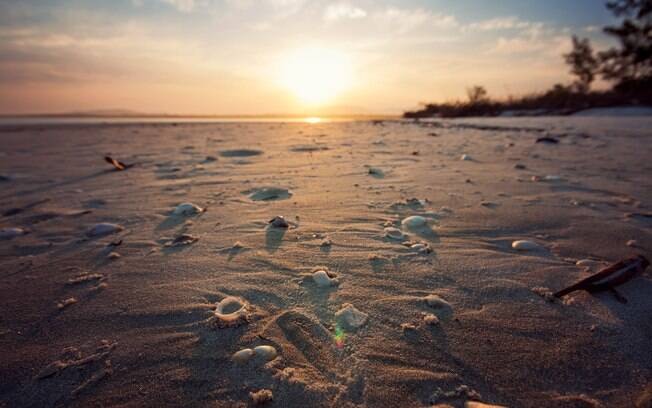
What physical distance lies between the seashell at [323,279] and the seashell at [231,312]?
1.14 feet

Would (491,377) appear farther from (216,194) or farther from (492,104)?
(492,104)

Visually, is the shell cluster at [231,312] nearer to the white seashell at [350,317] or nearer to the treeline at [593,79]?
the white seashell at [350,317]

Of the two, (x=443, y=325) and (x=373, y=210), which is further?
(x=373, y=210)

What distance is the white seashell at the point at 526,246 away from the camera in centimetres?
181

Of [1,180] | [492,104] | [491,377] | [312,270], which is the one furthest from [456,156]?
[492,104]

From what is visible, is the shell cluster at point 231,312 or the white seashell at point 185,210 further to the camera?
the white seashell at point 185,210

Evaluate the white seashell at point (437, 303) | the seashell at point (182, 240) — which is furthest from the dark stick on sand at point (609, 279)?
the seashell at point (182, 240)

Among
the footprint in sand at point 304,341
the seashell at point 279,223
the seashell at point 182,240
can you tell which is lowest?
the footprint in sand at point 304,341

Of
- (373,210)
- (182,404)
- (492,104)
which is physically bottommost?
(182,404)

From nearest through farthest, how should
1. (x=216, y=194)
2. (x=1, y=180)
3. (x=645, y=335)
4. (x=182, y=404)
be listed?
1. (x=182, y=404)
2. (x=645, y=335)
3. (x=216, y=194)
4. (x=1, y=180)

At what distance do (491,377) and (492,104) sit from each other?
69.8 ft

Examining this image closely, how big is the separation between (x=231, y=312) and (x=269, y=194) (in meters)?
1.77

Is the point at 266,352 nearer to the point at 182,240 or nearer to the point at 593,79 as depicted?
the point at 182,240

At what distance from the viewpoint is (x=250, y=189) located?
318 cm
